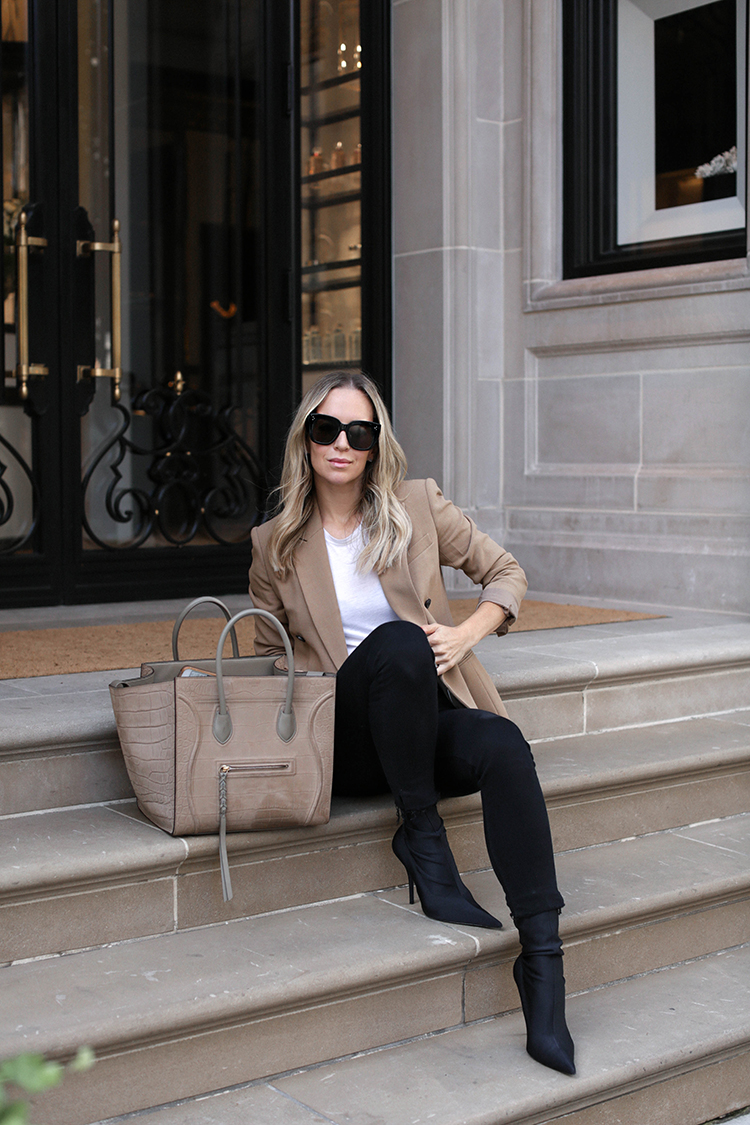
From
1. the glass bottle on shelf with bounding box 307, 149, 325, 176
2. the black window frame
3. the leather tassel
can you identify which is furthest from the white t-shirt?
the glass bottle on shelf with bounding box 307, 149, 325, 176

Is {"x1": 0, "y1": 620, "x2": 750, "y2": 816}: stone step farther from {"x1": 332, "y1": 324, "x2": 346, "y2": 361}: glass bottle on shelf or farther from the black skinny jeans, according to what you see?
{"x1": 332, "y1": 324, "x2": 346, "y2": 361}: glass bottle on shelf

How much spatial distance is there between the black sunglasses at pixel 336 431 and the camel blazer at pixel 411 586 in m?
0.20

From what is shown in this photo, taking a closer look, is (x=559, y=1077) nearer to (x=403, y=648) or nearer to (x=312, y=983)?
(x=312, y=983)

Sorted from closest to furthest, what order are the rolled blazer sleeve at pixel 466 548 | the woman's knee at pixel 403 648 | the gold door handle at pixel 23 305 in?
the woman's knee at pixel 403 648 < the rolled blazer sleeve at pixel 466 548 < the gold door handle at pixel 23 305

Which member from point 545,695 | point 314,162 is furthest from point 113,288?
point 545,695

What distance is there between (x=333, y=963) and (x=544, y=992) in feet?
1.30

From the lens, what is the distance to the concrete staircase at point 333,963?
83.8 inches

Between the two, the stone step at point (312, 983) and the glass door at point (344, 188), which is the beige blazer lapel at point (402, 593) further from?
the glass door at point (344, 188)

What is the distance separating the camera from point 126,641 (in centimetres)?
400

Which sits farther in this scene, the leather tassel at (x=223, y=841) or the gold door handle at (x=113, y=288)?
the gold door handle at (x=113, y=288)

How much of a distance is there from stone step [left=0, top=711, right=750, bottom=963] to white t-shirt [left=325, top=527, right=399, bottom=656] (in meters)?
0.39

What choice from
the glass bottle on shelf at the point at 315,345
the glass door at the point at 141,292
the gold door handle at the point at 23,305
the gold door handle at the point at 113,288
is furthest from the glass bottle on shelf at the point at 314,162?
the gold door handle at the point at 23,305

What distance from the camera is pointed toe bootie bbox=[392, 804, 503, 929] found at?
2537 mm

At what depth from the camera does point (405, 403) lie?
217 inches
